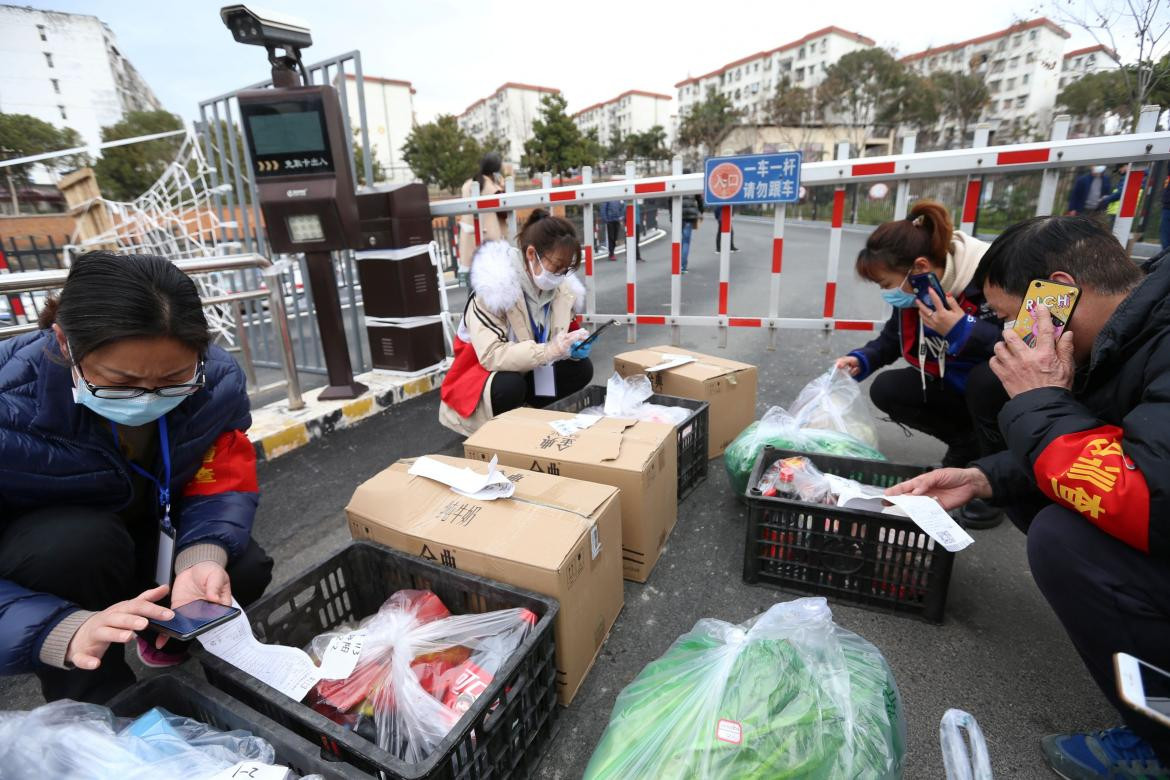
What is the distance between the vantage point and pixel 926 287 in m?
2.17

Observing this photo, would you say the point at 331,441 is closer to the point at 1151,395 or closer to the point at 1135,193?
the point at 1151,395

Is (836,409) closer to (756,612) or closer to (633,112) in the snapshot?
(756,612)

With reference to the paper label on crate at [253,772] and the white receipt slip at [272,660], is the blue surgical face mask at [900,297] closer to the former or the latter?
the white receipt slip at [272,660]

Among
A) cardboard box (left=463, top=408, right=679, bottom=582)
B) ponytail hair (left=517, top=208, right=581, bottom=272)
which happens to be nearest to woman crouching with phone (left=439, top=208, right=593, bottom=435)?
ponytail hair (left=517, top=208, right=581, bottom=272)

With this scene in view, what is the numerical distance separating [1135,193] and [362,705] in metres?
4.12

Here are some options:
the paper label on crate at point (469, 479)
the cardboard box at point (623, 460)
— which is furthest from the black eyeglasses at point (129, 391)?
the cardboard box at point (623, 460)

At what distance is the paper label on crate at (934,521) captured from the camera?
1.49m

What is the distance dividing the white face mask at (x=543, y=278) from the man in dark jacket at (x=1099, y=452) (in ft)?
5.92

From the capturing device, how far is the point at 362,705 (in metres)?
1.21

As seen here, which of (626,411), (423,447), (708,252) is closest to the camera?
(626,411)

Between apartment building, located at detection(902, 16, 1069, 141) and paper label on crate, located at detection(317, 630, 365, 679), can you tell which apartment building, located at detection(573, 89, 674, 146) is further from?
paper label on crate, located at detection(317, 630, 365, 679)

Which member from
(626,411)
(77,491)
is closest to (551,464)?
(626,411)

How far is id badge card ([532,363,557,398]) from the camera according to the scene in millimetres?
2822

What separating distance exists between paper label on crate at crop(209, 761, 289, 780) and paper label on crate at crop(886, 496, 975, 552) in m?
1.58
